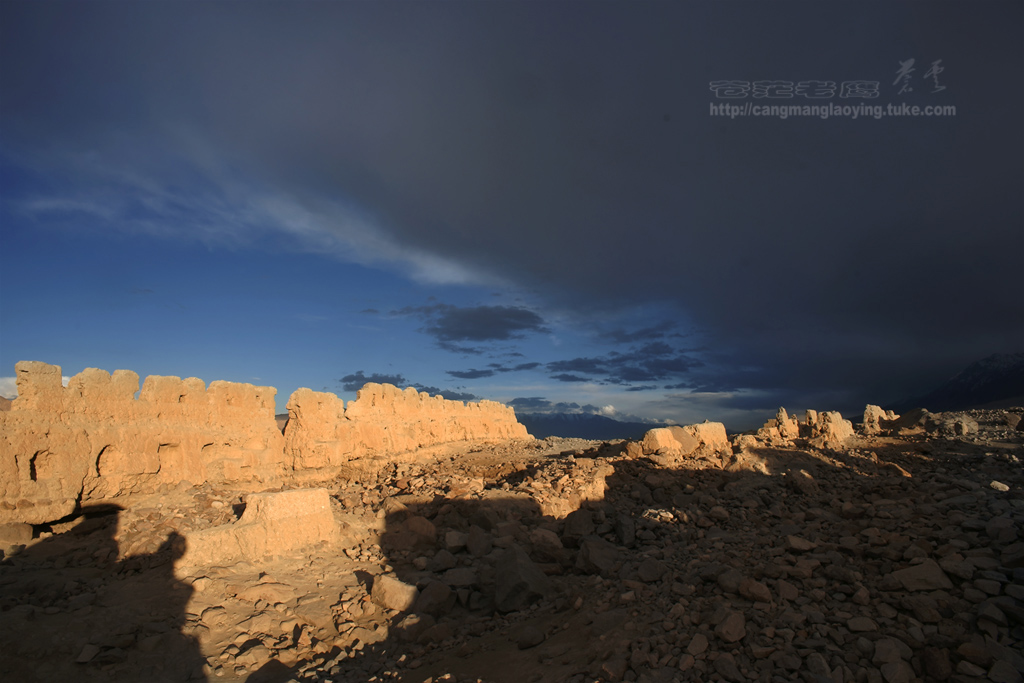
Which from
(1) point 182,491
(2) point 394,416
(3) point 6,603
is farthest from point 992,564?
(2) point 394,416

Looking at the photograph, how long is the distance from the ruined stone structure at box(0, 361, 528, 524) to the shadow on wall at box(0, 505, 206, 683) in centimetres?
95

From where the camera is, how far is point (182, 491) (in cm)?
1073

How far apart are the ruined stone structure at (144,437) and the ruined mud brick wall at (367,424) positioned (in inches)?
1.5

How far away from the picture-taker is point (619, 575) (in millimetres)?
7371

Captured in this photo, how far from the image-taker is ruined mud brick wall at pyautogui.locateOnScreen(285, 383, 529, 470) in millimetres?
13844

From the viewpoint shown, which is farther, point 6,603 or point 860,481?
point 860,481

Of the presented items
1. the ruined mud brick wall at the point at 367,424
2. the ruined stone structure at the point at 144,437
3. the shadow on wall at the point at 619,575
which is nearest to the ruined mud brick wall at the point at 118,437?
the ruined stone structure at the point at 144,437

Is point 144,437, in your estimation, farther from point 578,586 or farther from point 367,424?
point 578,586

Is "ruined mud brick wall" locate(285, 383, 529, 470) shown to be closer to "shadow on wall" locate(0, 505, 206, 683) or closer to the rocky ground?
the rocky ground

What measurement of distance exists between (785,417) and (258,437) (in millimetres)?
16899

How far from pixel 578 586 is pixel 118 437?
9.83 metres

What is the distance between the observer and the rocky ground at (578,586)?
4.62 meters

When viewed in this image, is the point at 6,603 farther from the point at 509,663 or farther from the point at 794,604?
the point at 794,604

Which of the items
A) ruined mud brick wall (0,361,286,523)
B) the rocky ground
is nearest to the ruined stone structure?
ruined mud brick wall (0,361,286,523)
